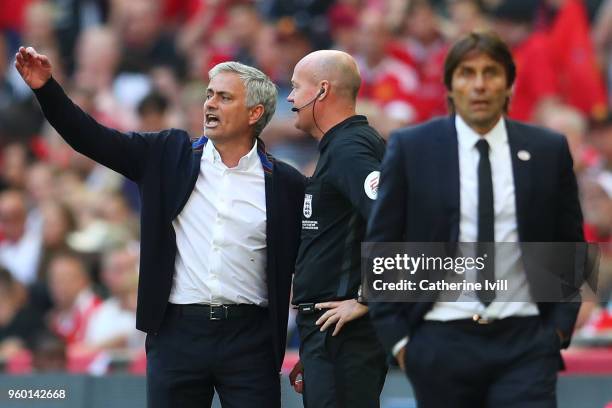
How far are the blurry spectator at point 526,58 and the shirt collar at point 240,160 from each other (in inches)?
199

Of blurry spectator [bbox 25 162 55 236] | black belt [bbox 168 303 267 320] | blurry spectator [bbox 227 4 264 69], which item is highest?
blurry spectator [bbox 227 4 264 69]

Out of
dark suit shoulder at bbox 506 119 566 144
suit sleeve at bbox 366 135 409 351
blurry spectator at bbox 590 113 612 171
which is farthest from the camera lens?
blurry spectator at bbox 590 113 612 171

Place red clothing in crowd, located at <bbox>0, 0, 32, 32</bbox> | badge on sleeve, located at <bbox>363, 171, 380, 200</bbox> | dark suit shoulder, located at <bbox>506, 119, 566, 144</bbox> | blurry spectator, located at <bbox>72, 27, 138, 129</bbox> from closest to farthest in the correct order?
dark suit shoulder, located at <bbox>506, 119, 566, 144</bbox>, badge on sleeve, located at <bbox>363, 171, 380, 200</bbox>, blurry spectator, located at <bbox>72, 27, 138, 129</bbox>, red clothing in crowd, located at <bbox>0, 0, 32, 32</bbox>

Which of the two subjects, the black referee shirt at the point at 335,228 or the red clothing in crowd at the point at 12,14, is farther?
the red clothing in crowd at the point at 12,14

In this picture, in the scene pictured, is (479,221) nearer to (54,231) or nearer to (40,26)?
(54,231)

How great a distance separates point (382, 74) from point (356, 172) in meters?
6.07

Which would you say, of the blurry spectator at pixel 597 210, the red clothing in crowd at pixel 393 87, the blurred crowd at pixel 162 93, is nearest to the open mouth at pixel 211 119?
the blurred crowd at pixel 162 93

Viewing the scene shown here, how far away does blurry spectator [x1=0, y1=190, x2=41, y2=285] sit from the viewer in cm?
1295

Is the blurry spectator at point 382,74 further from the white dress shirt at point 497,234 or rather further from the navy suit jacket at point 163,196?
the white dress shirt at point 497,234

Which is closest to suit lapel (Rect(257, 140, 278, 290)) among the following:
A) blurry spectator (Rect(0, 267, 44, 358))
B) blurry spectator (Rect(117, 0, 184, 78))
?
blurry spectator (Rect(0, 267, 44, 358))

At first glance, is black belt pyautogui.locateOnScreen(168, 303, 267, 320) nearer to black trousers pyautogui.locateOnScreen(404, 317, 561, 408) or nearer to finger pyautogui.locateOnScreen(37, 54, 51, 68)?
finger pyautogui.locateOnScreen(37, 54, 51, 68)

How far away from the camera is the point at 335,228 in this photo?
662 centimetres

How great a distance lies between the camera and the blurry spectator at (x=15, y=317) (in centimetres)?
1177

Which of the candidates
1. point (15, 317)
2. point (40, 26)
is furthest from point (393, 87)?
point (40, 26)
